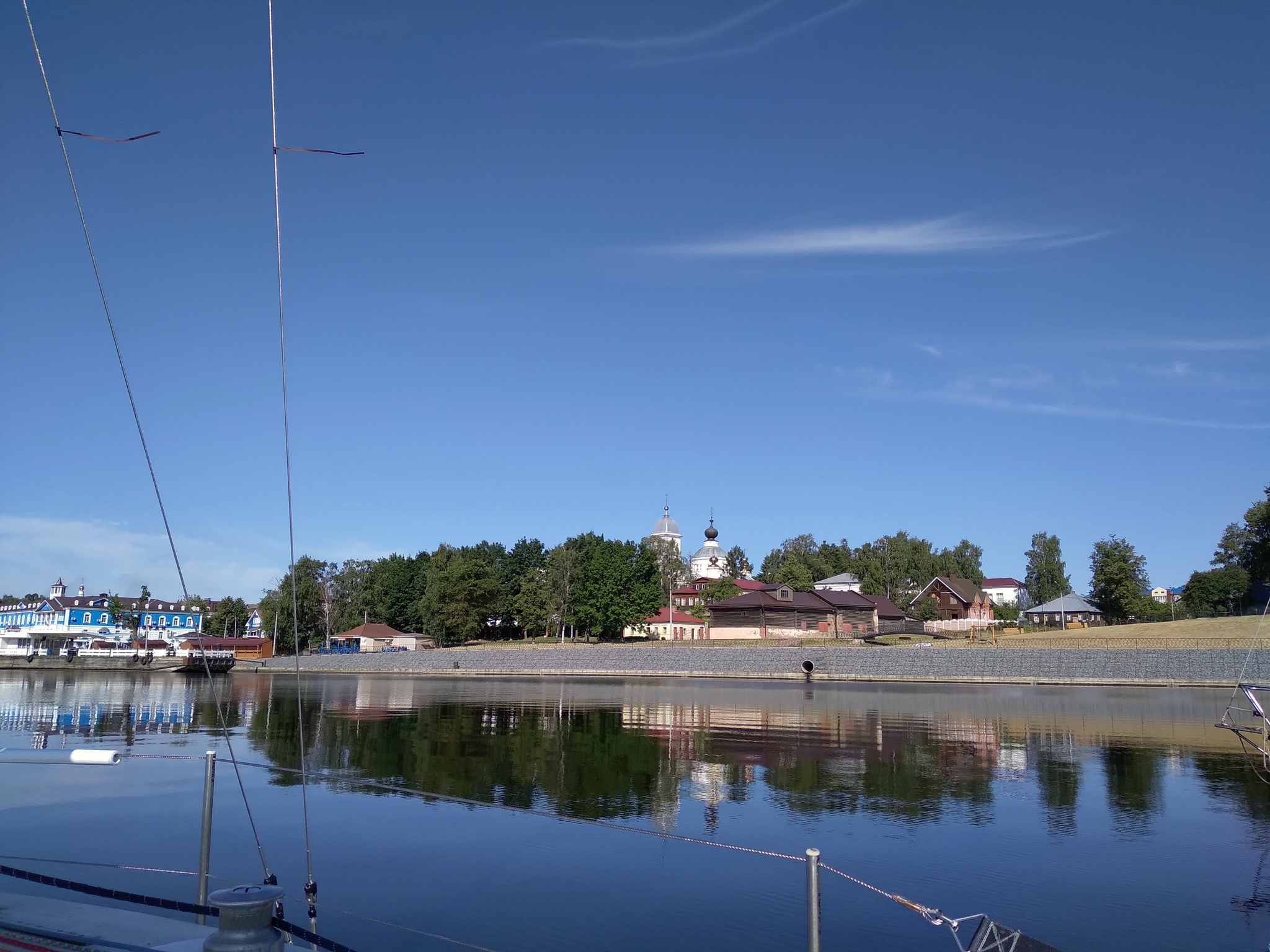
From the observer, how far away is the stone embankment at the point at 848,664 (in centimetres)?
4591

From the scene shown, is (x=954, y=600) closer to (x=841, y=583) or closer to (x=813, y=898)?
(x=841, y=583)

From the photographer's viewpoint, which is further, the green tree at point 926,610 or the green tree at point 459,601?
the green tree at point 459,601

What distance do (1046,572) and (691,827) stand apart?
113 metres

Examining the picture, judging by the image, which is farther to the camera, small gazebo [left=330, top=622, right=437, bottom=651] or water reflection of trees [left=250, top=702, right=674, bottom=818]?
small gazebo [left=330, top=622, right=437, bottom=651]

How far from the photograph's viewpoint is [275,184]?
22.6 ft

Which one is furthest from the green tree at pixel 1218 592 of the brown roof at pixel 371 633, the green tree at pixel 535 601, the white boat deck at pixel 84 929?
the white boat deck at pixel 84 929

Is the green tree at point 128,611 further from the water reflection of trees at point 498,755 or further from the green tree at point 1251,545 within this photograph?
the green tree at point 1251,545

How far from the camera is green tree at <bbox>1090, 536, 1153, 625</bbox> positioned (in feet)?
275

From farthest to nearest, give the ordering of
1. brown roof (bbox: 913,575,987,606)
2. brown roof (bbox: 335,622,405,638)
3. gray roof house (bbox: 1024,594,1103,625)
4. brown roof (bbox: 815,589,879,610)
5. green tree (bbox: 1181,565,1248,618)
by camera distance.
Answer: brown roof (bbox: 913,575,987,606) → brown roof (bbox: 335,622,405,638) → gray roof house (bbox: 1024,594,1103,625) → green tree (bbox: 1181,565,1248,618) → brown roof (bbox: 815,589,879,610)

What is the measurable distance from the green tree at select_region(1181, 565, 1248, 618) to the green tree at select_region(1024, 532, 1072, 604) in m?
22.8

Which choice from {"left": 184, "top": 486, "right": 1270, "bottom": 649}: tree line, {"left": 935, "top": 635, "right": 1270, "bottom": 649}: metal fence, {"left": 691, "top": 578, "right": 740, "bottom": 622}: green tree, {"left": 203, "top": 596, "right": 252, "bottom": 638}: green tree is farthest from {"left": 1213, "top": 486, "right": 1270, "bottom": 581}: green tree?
{"left": 203, "top": 596, "right": 252, "bottom": 638}: green tree

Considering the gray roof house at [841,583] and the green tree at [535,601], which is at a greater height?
the gray roof house at [841,583]

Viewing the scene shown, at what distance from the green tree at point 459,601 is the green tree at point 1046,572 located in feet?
230

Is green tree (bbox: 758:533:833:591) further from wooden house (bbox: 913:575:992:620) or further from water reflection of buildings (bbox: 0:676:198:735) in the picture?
water reflection of buildings (bbox: 0:676:198:735)
